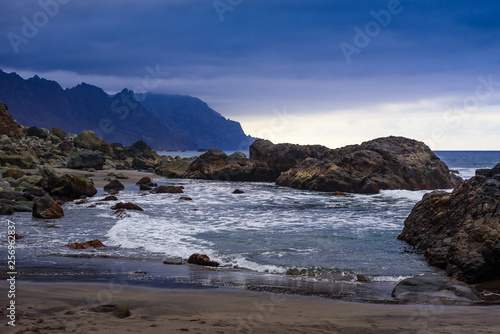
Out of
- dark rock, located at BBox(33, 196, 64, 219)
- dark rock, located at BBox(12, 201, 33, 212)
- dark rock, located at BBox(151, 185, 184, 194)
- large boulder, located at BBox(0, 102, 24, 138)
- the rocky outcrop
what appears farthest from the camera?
large boulder, located at BBox(0, 102, 24, 138)

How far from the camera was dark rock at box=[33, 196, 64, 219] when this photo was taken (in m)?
14.5

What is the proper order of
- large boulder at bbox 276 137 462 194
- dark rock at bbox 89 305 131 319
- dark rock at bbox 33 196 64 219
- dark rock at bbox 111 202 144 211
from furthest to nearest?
1. large boulder at bbox 276 137 462 194
2. dark rock at bbox 111 202 144 211
3. dark rock at bbox 33 196 64 219
4. dark rock at bbox 89 305 131 319

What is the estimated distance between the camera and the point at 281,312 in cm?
586

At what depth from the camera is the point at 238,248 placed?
10812 mm

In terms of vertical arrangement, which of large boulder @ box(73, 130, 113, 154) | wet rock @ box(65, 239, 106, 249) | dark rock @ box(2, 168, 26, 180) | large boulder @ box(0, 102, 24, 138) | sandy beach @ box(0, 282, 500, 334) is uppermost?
large boulder @ box(0, 102, 24, 138)

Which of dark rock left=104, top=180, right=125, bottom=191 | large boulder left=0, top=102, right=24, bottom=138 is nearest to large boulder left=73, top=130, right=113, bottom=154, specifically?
large boulder left=0, top=102, right=24, bottom=138

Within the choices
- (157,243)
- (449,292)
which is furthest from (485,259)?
(157,243)

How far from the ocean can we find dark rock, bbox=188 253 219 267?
12.9 inches

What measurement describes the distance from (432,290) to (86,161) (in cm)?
3562

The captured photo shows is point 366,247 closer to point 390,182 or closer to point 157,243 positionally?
point 157,243

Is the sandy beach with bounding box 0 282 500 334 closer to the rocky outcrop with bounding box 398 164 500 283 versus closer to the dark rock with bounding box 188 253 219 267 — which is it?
the rocky outcrop with bounding box 398 164 500 283

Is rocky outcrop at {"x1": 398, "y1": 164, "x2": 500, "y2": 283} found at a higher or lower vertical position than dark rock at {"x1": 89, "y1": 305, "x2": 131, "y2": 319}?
higher

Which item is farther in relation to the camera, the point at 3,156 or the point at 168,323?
the point at 3,156

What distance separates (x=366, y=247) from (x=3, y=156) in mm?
28523
